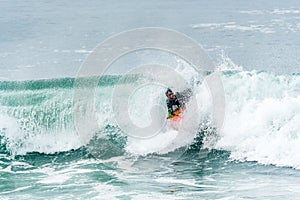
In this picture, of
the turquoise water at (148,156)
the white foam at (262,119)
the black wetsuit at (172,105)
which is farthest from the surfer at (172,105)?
the white foam at (262,119)

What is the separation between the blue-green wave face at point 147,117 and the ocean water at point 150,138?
0.05 metres

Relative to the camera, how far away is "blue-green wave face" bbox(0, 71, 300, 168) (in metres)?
23.6

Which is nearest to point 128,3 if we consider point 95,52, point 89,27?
point 89,27

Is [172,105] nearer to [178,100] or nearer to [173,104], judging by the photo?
[173,104]

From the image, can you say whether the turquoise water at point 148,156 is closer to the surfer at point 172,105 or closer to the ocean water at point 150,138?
the ocean water at point 150,138

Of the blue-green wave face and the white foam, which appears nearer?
the white foam

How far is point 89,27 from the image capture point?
49125 millimetres

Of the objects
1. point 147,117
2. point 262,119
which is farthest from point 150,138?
point 262,119

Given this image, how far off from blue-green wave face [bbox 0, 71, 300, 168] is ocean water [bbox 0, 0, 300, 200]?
48 mm

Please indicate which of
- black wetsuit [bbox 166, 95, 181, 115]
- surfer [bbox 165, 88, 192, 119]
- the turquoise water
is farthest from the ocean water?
black wetsuit [bbox 166, 95, 181, 115]

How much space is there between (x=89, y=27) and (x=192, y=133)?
86.2 feet

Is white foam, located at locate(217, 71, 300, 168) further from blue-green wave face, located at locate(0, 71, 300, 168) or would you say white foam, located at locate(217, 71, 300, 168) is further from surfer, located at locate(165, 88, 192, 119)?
surfer, located at locate(165, 88, 192, 119)

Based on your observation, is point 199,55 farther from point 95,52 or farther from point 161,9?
point 161,9

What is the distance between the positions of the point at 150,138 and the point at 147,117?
2.35 meters
